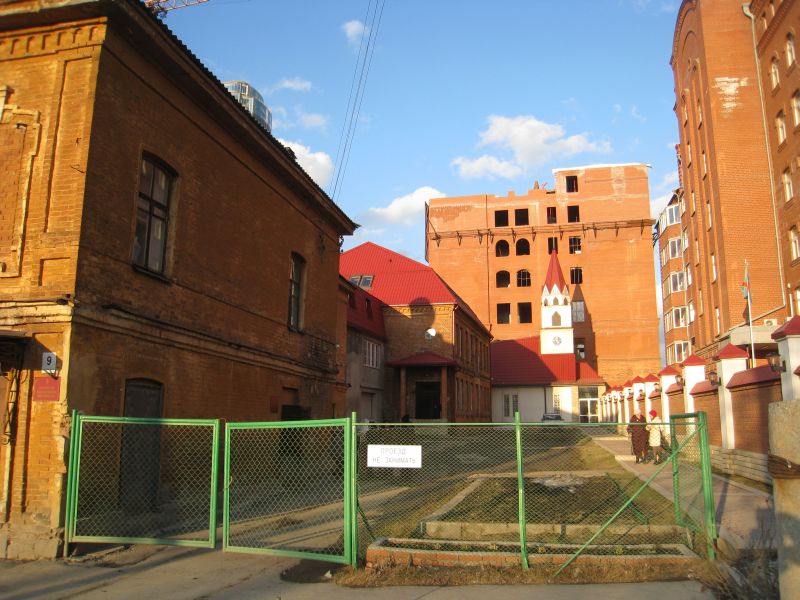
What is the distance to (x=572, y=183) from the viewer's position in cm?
6794

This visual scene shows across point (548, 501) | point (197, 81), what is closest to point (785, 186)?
point (548, 501)

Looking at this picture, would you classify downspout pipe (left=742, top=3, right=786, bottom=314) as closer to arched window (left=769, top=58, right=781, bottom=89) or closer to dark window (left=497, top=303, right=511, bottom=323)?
arched window (left=769, top=58, right=781, bottom=89)

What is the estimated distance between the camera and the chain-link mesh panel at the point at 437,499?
942 centimetres

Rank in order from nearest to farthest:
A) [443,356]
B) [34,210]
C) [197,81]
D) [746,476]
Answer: [34,210], [197,81], [746,476], [443,356]

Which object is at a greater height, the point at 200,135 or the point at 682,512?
the point at 200,135

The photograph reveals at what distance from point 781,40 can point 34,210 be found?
3104cm

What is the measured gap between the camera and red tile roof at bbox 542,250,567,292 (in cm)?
6112

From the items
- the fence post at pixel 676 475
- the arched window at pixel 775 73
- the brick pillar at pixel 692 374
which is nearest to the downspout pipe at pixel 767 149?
the arched window at pixel 775 73

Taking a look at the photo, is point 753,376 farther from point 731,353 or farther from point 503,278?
point 503,278

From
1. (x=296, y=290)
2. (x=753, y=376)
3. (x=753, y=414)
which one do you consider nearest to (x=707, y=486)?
(x=753, y=376)

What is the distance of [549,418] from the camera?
162ft

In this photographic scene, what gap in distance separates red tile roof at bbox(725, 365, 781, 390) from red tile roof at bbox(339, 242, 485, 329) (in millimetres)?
25389

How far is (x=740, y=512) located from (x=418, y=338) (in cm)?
2891

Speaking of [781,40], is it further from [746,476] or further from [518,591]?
[518,591]
